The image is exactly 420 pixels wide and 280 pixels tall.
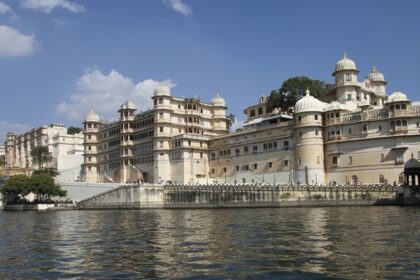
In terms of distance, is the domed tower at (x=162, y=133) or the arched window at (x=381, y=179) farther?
the domed tower at (x=162, y=133)

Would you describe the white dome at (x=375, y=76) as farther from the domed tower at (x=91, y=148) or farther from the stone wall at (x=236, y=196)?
the domed tower at (x=91, y=148)

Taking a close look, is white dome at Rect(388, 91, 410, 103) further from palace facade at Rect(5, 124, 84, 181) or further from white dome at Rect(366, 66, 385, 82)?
palace facade at Rect(5, 124, 84, 181)

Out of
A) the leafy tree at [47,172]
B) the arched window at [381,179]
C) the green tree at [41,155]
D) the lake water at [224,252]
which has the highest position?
the green tree at [41,155]

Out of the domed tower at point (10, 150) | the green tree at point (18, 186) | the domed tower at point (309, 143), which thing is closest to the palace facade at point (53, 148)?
the domed tower at point (10, 150)

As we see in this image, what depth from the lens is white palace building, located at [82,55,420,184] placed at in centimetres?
6988

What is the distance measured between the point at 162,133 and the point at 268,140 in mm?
20833

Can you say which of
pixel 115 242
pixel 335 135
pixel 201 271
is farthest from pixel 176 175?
pixel 201 271

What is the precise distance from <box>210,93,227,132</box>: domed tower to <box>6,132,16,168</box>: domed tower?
8787 cm

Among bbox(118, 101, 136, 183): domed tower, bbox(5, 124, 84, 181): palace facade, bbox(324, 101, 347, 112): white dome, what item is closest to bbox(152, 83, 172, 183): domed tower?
bbox(118, 101, 136, 183): domed tower

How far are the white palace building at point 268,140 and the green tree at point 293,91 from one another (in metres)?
2.15

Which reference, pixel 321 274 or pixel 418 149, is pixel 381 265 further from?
pixel 418 149

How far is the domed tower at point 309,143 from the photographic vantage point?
244ft

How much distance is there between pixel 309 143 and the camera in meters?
74.8

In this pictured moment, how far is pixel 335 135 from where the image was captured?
245 feet
